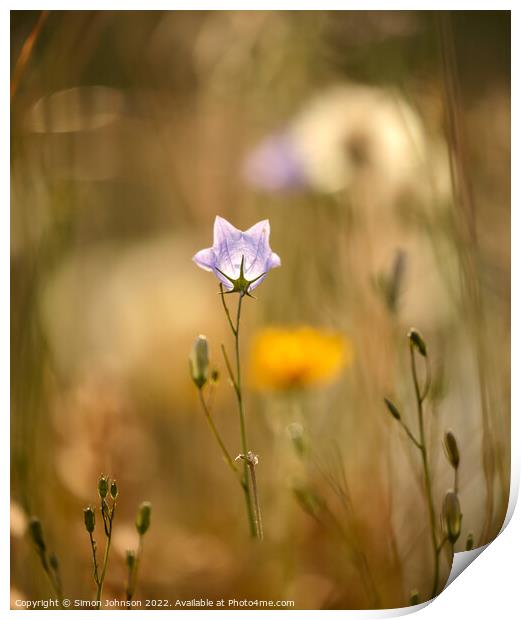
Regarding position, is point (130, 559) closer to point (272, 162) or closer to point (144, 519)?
point (144, 519)

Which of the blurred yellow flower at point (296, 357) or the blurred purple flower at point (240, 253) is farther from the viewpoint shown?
the blurred yellow flower at point (296, 357)

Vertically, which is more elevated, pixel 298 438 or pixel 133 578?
pixel 298 438

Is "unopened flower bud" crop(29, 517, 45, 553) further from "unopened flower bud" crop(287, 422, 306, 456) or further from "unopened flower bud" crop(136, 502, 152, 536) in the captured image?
"unopened flower bud" crop(287, 422, 306, 456)

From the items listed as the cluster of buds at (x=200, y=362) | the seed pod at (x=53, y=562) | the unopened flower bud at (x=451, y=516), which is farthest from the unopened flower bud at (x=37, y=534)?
the unopened flower bud at (x=451, y=516)

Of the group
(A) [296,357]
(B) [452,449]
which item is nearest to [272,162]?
(A) [296,357]

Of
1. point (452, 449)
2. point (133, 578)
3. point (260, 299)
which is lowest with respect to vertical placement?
point (133, 578)

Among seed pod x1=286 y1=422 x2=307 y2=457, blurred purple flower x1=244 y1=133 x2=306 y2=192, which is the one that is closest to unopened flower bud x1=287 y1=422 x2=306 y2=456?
seed pod x1=286 y1=422 x2=307 y2=457

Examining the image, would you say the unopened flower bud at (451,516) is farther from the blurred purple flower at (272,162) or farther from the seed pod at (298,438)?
the blurred purple flower at (272,162)
